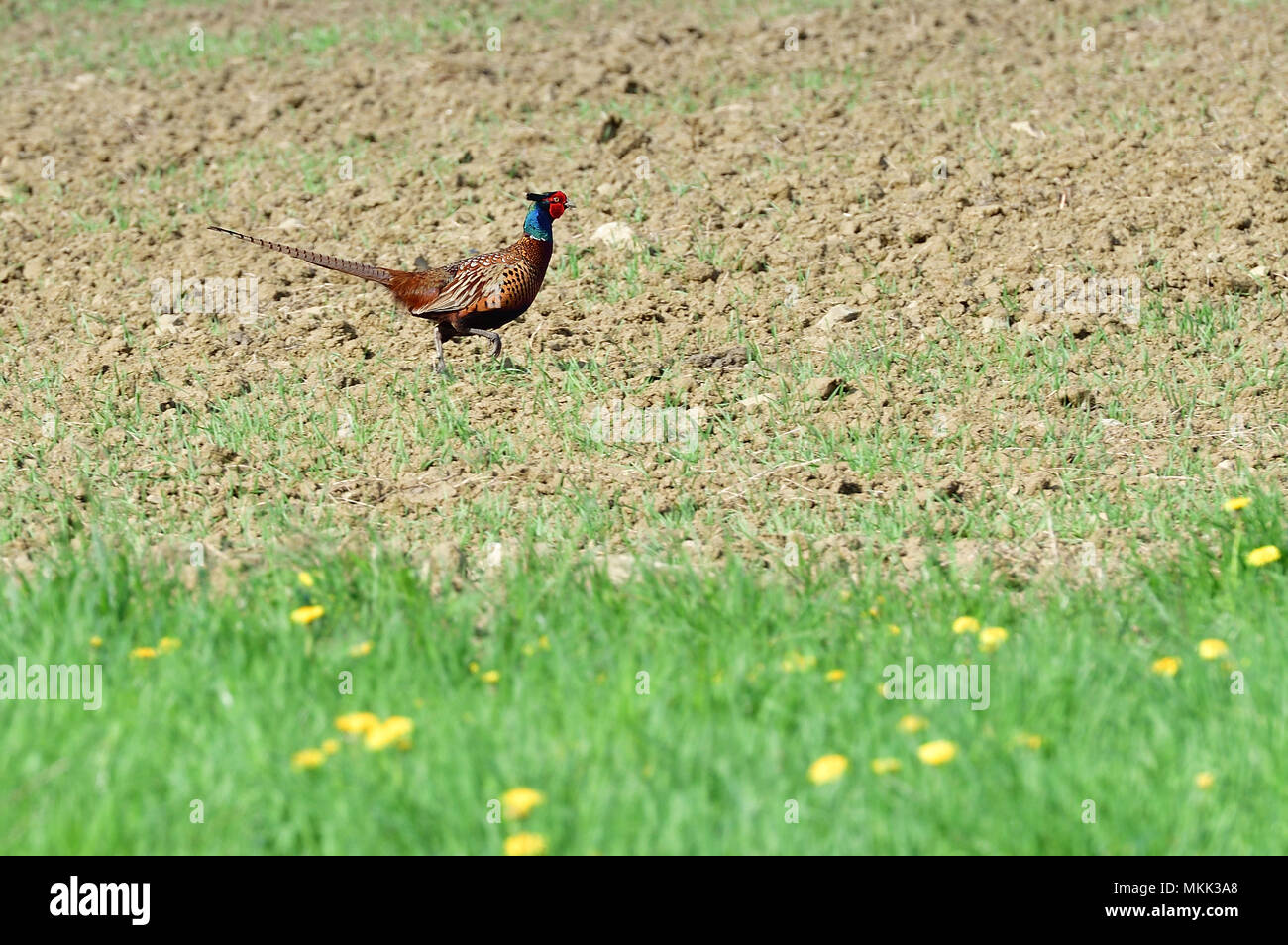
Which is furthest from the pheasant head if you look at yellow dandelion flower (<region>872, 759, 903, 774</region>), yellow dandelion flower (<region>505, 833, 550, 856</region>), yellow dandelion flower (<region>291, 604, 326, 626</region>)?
yellow dandelion flower (<region>505, 833, 550, 856</region>)

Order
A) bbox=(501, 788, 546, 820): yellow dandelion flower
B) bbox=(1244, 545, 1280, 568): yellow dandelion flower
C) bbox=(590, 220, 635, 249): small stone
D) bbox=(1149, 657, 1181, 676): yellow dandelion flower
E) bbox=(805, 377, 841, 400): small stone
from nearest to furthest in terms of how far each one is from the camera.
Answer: bbox=(501, 788, 546, 820): yellow dandelion flower
bbox=(1149, 657, 1181, 676): yellow dandelion flower
bbox=(1244, 545, 1280, 568): yellow dandelion flower
bbox=(805, 377, 841, 400): small stone
bbox=(590, 220, 635, 249): small stone

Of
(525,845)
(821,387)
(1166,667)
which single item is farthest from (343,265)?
(1166,667)

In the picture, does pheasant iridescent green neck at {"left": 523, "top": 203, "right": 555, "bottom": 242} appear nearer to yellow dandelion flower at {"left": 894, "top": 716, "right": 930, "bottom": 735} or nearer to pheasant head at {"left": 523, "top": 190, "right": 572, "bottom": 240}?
pheasant head at {"left": 523, "top": 190, "right": 572, "bottom": 240}

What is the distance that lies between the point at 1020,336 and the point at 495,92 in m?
4.21

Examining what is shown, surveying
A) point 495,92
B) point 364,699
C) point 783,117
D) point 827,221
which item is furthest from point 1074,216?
point 364,699

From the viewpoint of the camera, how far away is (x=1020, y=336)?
583cm

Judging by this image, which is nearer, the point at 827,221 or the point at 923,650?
Result: the point at 923,650

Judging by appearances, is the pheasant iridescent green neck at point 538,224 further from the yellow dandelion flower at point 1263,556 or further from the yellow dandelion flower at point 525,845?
the yellow dandelion flower at point 525,845

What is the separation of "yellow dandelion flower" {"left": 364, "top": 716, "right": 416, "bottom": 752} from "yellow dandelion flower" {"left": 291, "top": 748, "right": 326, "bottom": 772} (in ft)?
0.37

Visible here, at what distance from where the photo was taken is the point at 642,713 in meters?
3.28

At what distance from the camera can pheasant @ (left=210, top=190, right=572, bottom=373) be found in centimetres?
558

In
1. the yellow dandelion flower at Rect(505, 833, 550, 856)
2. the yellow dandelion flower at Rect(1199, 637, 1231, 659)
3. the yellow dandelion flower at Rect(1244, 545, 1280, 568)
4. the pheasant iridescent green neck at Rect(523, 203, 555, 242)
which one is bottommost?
the yellow dandelion flower at Rect(505, 833, 550, 856)

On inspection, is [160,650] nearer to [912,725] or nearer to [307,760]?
[307,760]
